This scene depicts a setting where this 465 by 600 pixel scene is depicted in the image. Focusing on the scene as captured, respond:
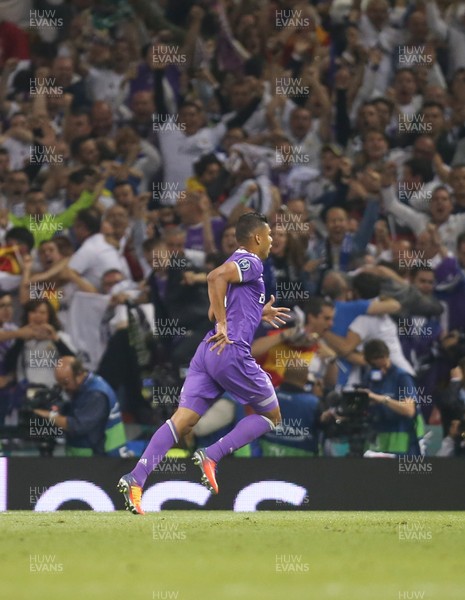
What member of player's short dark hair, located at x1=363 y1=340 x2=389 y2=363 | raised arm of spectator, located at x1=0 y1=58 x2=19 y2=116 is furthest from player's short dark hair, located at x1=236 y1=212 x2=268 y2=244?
raised arm of spectator, located at x1=0 y1=58 x2=19 y2=116

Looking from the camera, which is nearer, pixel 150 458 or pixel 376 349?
pixel 150 458

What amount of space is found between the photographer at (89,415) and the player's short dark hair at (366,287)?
2557mm

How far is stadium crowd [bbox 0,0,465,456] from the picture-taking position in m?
11.9

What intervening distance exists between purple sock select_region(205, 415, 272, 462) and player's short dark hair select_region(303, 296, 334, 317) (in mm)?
2781

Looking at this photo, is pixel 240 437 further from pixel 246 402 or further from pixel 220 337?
pixel 220 337

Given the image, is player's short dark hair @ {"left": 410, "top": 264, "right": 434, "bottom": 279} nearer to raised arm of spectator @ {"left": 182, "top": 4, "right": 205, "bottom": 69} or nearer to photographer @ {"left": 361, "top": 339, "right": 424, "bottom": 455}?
photographer @ {"left": 361, "top": 339, "right": 424, "bottom": 455}

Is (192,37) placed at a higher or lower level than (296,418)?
higher

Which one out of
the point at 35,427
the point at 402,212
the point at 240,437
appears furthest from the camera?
the point at 402,212

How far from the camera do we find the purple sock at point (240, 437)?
906cm

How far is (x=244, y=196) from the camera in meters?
13.6

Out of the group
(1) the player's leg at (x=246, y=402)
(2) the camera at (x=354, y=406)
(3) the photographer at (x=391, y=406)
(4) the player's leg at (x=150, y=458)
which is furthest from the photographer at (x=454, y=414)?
(4) the player's leg at (x=150, y=458)

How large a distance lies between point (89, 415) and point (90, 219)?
109 inches

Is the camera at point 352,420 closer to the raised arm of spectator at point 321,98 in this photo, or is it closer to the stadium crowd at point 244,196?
the stadium crowd at point 244,196

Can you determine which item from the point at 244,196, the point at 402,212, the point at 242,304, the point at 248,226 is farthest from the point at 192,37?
the point at 242,304
